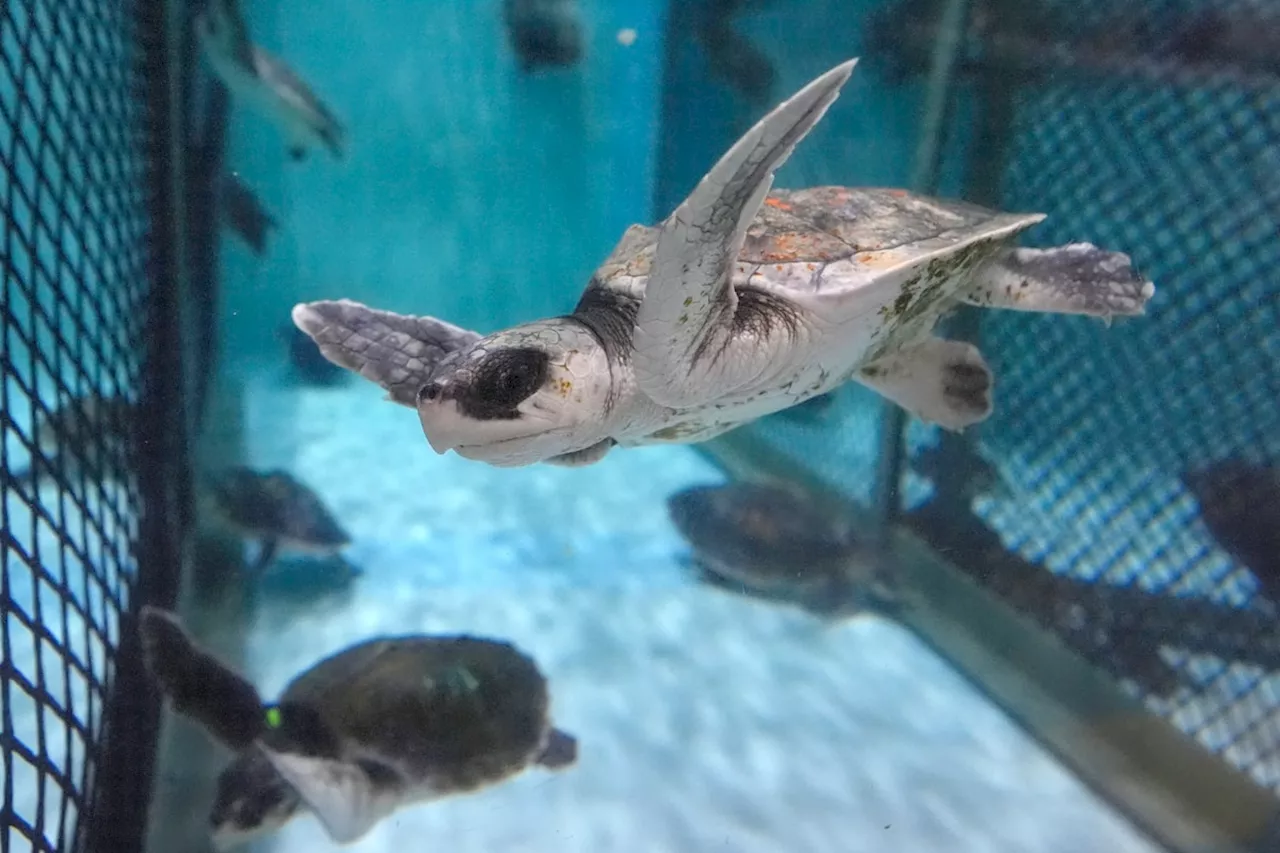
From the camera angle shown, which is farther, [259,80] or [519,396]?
[259,80]

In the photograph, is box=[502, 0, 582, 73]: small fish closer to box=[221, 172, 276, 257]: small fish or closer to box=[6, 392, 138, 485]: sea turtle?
box=[221, 172, 276, 257]: small fish

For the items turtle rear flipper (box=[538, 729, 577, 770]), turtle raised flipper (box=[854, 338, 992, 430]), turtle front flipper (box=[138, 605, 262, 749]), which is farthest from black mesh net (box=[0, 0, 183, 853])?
turtle raised flipper (box=[854, 338, 992, 430])

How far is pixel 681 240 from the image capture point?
1085mm

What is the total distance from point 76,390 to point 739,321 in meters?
1.97

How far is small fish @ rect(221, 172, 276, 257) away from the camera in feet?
13.4

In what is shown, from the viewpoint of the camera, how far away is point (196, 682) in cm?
178

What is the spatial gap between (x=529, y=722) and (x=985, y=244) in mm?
1750

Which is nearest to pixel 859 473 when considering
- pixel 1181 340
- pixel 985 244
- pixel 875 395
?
pixel 875 395

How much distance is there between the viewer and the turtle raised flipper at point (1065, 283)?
179cm

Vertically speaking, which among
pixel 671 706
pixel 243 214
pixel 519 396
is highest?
pixel 519 396

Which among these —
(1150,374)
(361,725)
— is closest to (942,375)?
(1150,374)

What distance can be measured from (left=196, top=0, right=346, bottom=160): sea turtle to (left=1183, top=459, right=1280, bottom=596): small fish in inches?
187

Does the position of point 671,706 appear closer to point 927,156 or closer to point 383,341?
point 383,341

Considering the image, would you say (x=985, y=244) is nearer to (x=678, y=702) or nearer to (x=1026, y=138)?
(x=1026, y=138)
